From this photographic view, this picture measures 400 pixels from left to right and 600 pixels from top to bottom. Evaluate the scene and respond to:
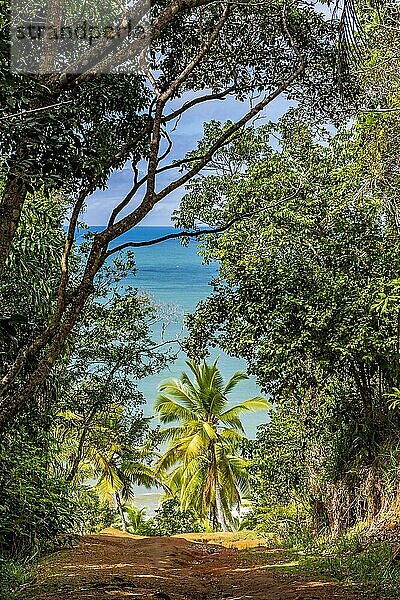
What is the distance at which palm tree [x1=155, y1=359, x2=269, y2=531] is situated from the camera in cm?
1934

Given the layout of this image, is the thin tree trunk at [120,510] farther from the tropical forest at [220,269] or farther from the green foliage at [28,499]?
the green foliage at [28,499]

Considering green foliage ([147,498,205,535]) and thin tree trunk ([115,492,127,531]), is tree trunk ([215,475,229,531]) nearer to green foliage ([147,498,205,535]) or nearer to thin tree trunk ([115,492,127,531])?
green foliage ([147,498,205,535])

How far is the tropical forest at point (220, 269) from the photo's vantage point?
494cm

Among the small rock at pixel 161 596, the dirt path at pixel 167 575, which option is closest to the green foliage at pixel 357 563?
the dirt path at pixel 167 575

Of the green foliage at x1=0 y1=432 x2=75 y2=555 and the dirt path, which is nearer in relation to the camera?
the dirt path

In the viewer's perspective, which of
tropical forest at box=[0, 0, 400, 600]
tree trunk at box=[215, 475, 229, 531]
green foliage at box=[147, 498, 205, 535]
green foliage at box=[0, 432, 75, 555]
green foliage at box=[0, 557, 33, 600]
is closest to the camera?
tropical forest at box=[0, 0, 400, 600]

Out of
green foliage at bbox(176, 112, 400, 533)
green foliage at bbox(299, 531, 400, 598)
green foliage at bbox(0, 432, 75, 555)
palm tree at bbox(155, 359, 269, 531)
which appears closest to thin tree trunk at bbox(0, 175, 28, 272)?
green foliage at bbox(0, 432, 75, 555)

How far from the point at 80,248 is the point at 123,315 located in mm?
1491

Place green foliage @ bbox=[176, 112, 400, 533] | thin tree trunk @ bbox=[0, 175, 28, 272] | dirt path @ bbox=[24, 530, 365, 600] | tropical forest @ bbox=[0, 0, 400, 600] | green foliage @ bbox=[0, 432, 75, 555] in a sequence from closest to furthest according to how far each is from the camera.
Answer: thin tree trunk @ bbox=[0, 175, 28, 272], tropical forest @ bbox=[0, 0, 400, 600], dirt path @ bbox=[24, 530, 365, 600], green foliage @ bbox=[0, 432, 75, 555], green foliage @ bbox=[176, 112, 400, 533]

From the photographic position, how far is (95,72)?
4.31 m

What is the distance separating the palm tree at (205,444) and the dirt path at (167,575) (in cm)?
674

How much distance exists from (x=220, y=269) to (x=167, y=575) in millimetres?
4528

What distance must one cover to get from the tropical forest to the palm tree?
4.13 meters

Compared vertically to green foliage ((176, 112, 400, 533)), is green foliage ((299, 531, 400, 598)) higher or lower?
lower
